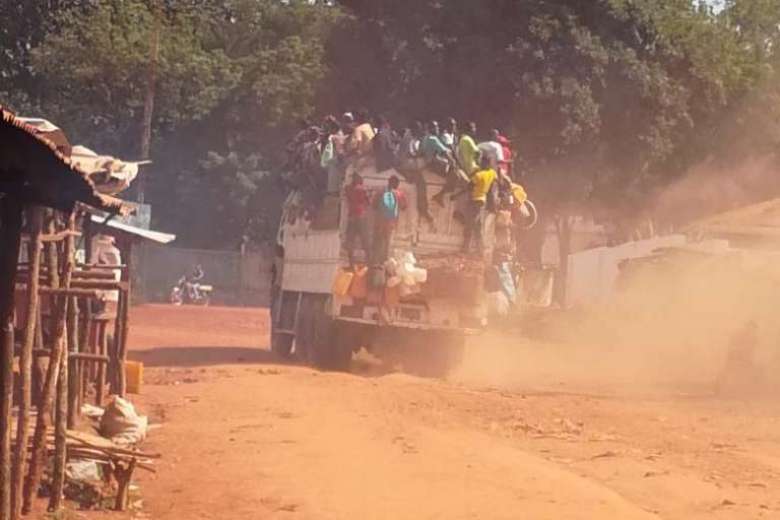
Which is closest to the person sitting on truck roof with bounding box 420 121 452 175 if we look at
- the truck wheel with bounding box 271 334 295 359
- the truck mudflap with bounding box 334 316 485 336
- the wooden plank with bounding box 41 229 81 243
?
the truck mudflap with bounding box 334 316 485 336

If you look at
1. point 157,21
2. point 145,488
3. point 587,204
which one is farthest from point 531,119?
point 145,488

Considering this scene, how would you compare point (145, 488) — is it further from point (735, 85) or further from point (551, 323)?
point (735, 85)

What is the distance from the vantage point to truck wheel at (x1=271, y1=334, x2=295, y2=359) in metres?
29.7

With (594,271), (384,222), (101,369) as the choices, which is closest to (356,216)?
(384,222)

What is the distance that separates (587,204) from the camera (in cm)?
4616

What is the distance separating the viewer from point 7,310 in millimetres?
9750

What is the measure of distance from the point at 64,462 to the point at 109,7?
40195 millimetres

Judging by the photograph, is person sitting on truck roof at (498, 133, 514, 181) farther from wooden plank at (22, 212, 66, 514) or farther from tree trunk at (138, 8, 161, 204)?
tree trunk at (138, 8, 161, 204)

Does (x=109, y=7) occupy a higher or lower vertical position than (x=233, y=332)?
higher

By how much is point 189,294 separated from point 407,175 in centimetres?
3258

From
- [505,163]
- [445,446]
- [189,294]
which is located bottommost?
[445,446]

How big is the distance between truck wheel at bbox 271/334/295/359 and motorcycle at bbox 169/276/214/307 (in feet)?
84.0

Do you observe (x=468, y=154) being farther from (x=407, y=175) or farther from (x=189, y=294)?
(x=189, y=294)

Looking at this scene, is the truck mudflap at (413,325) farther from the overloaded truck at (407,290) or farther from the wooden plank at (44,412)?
the wooden plank at (44,412)
